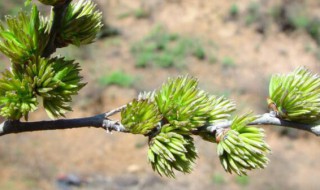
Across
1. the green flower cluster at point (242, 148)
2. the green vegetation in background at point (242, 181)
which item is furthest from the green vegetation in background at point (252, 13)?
the green flower cluster at point (242, 148)

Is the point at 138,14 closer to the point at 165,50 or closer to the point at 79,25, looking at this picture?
the point at 165,50

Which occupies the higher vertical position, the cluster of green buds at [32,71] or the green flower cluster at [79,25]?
the green flower cluster at [79,25]

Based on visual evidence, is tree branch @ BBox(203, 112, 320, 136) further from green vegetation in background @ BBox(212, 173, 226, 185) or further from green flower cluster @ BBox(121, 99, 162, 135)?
green vegetation in background @ BBox(212, 173, 226, 185)

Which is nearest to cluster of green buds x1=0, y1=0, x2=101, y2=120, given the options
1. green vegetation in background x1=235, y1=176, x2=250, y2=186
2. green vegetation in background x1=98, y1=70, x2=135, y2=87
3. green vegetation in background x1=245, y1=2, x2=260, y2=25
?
green vegetation in background x1=235, y1=176, x2=250, y2=186

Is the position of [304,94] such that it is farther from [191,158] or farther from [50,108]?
[50,108]

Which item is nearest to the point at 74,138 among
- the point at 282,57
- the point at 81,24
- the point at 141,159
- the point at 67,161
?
the point at 67,161

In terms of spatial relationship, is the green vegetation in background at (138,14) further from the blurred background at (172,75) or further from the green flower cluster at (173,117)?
the green flower cluster at (173,117)
